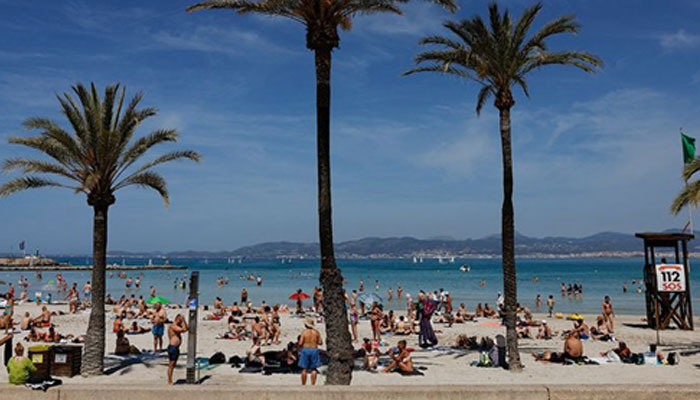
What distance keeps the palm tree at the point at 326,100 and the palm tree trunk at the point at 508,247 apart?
4172 millimetres

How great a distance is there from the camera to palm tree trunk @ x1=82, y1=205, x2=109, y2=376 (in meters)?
13.7

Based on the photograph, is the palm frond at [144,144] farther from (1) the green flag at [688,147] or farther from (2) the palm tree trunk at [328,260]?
(1) the green flag at [688,147]

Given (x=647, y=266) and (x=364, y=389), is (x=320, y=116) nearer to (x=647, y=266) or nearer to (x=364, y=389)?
(x=364, y=389)

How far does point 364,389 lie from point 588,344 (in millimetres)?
16932

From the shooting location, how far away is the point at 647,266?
894 inches

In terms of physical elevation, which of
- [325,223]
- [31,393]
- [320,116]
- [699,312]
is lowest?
[699,312]

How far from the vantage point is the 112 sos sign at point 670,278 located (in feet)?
69.7

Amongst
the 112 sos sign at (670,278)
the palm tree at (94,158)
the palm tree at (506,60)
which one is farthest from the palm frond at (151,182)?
the 112 sos sign at (670,278)

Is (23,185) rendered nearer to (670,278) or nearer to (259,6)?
(259,6)

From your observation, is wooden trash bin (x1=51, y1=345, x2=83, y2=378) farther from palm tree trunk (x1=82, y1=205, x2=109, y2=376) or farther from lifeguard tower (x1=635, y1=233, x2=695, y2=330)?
lifeguard tower (x1=635, y1=233, x2=695, y2=330)

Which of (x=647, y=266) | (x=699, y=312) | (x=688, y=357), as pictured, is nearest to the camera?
(x=688, y=357)

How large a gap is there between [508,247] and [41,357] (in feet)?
37.8

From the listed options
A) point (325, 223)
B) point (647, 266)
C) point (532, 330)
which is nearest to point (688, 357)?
point (647, 266)

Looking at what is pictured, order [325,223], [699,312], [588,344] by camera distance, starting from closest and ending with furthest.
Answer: [325,223]
[588,344]
[699,312]
